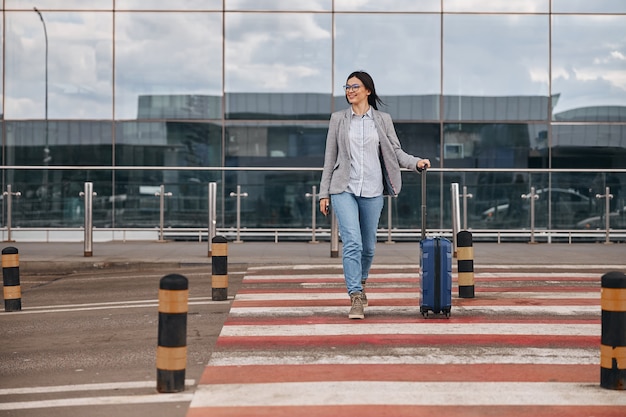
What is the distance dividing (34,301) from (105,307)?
1223mm

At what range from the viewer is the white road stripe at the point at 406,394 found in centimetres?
526

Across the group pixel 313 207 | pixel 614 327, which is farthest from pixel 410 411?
pixel 313 207

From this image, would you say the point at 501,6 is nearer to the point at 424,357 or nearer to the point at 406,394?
the point at 424,357

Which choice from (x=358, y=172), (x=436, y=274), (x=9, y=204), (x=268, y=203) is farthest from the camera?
(x=268, y=203)

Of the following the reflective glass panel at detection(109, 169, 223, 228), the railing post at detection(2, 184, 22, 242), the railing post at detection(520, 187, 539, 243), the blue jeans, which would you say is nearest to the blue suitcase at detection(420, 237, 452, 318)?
the blue jeans

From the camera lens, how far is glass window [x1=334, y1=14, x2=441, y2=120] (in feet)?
69.8

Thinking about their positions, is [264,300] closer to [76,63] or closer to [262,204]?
[262,204]

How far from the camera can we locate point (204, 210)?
18.7 m

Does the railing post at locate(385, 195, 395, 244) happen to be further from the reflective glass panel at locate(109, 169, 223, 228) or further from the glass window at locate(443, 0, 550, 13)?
the glass window at locate(443, 0, 550, 13)

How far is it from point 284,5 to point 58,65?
5.16 meters

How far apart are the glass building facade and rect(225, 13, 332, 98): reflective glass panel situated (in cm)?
3

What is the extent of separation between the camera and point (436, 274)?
25.8 feet

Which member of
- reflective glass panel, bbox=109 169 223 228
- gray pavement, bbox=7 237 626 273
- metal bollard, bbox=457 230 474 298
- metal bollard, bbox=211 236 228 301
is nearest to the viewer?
metal bollard, bbox=457 230 474 298

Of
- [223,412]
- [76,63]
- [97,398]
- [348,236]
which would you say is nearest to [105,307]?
[348,236]
